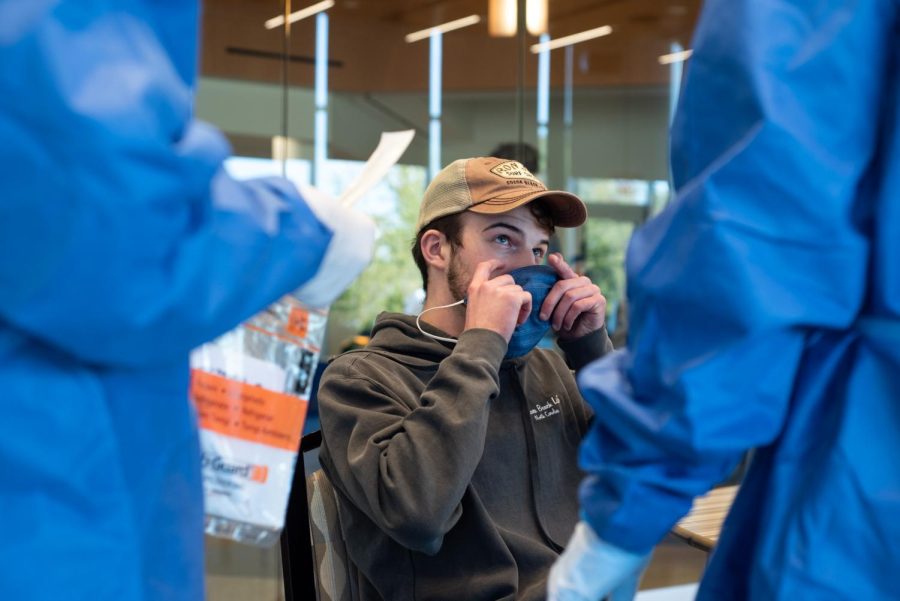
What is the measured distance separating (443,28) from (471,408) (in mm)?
3262

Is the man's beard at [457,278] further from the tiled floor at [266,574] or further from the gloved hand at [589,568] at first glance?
the tiled floor at [266,574]

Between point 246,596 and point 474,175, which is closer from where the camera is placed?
point 474,175

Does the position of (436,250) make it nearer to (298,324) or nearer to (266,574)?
(298,324)

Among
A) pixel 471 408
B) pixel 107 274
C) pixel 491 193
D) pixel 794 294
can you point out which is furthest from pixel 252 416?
pixel 491 193

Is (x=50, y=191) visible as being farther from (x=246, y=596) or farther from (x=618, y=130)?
(x=618, y=130)

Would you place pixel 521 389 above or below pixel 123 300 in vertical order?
below

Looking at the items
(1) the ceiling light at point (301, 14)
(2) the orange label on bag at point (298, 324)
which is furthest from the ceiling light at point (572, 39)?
(2) the orange label on bag at point (298, 324)

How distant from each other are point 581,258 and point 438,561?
3.37 m

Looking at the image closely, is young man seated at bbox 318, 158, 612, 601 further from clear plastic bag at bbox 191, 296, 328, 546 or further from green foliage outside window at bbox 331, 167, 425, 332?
green foliage outside window at bbox 331, 167, 425, 332

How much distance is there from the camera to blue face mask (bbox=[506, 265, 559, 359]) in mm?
1853

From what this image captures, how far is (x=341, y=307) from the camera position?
14.1 feet

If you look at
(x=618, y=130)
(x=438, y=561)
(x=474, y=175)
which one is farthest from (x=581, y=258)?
(x=438, y=561)

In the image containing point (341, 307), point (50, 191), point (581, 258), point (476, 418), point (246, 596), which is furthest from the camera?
point (581, 258)

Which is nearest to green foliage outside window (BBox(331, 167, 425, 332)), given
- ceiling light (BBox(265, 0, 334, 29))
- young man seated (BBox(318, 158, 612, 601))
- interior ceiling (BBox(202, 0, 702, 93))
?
interior ceiling (BBox(202, 0, 702, 93))
